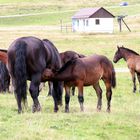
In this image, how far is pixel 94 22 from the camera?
70.0m

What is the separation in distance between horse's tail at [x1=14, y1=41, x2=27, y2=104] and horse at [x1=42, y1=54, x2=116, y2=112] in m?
0.75

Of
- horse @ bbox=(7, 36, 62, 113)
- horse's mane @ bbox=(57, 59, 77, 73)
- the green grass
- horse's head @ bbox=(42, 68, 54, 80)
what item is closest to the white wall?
the green grass

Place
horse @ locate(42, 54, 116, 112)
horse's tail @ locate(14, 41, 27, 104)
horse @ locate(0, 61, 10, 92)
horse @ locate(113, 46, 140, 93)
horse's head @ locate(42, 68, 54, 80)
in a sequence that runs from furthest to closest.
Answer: horse @ locate(113, 46, 140, 93) < horse @ locate(0, 61, 10, 92) < horse @ locate(42, 54, 116, 112) < horse's head @ locate(42, 68, 54, 80) < horse's tail @ locate(14, 41, 27, 104)

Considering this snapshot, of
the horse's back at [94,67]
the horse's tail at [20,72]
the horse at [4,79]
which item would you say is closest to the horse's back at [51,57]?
the horse's back at [94,67]

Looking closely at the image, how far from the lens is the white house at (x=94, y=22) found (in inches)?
2729

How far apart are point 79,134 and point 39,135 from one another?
0.93 m

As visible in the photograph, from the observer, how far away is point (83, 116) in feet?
39.4

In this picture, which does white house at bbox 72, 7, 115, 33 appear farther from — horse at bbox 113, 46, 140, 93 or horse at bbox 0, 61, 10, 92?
horse at bbox 0, 61, 10, 92

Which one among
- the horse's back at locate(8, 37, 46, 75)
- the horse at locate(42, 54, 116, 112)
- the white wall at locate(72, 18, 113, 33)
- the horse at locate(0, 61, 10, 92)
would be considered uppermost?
the horse's back at locate(8, 37, 46, 75)

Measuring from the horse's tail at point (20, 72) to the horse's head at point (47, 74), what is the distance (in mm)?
711

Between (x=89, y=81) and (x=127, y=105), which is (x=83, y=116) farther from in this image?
(x=127, y=105)

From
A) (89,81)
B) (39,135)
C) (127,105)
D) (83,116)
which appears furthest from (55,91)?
(39,135)

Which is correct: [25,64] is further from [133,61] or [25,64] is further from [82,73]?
[133,61]

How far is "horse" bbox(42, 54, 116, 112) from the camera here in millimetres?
13023
